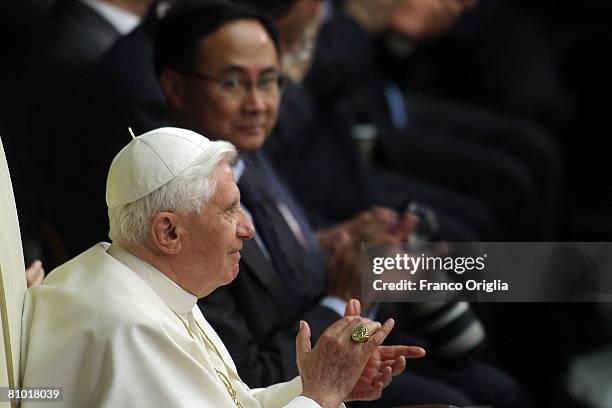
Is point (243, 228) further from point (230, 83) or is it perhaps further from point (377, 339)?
point (230, 83)

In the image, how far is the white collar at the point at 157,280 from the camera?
1.99 meters

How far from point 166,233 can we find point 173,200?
56mm

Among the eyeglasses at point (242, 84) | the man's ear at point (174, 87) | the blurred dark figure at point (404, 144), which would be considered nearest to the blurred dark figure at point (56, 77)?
the man's ear at point (174, 87)

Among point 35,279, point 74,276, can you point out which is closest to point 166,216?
point 74,276

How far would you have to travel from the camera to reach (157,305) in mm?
1966

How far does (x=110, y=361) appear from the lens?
6.12 feet

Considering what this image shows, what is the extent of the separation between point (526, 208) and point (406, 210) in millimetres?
1870

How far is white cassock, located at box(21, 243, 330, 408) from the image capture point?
187 cm

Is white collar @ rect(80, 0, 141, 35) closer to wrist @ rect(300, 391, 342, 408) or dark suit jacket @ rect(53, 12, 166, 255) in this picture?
dark suit jacket @ rect(53, 12, 166, 255)

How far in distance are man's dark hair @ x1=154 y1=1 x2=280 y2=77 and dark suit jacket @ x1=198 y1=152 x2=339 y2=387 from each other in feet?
1.00

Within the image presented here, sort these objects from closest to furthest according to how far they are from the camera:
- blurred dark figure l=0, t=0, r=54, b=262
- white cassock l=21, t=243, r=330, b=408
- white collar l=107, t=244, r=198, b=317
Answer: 1. white cassock l=21, t=243, r=330, b=408
2. white collar l=107, t=244, r=198, b=317
3. blurred dark figure l=0, t=0, r=54, b=262

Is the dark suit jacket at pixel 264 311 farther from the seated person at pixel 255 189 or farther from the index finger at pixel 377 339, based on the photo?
the index finger at pixel 377 339

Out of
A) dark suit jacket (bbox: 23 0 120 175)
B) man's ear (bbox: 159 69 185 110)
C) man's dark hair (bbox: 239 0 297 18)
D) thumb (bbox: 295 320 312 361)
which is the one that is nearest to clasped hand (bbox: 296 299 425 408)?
thumb (bbox: 295 320 312 361)

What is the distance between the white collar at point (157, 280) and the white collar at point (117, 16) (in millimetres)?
1743
